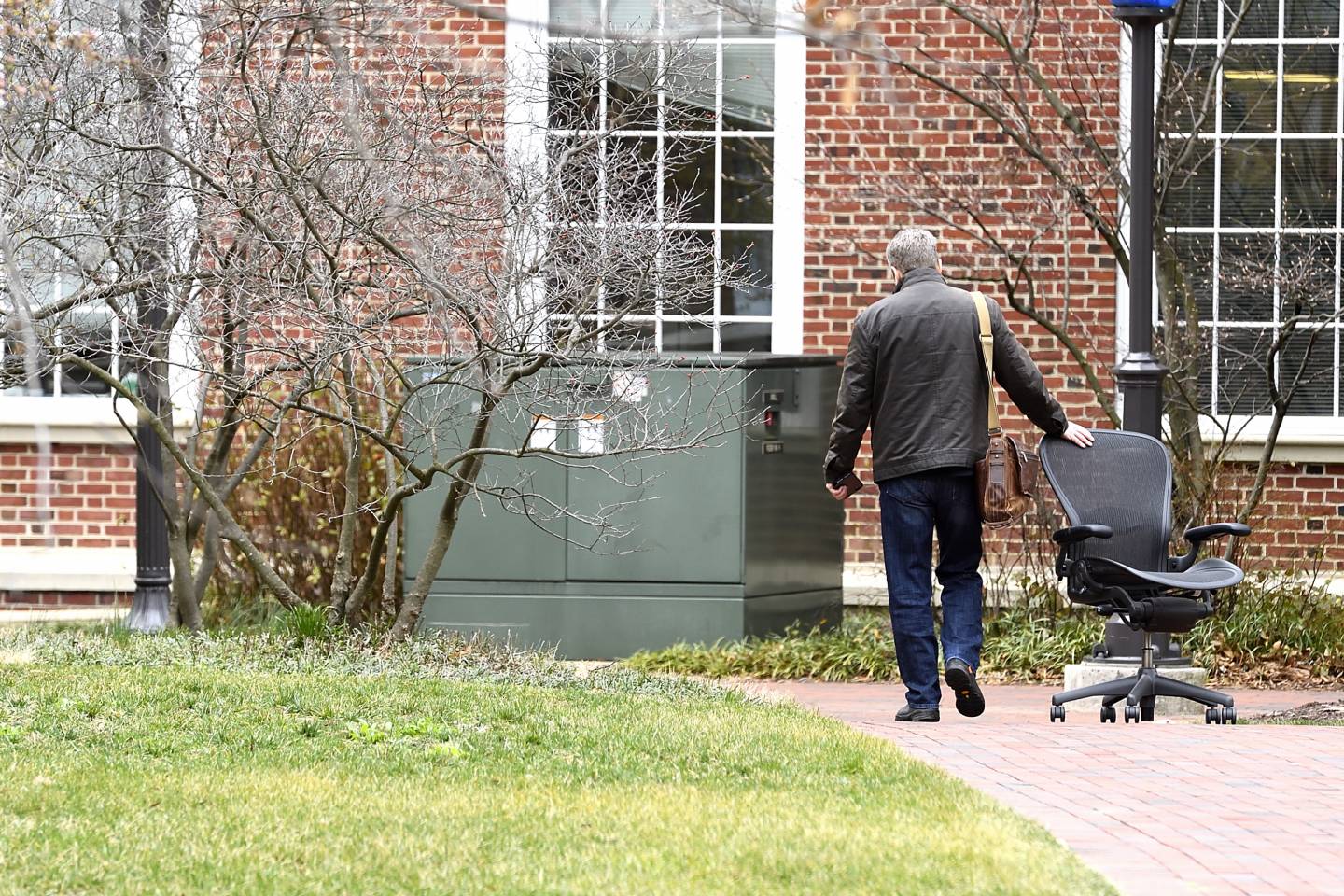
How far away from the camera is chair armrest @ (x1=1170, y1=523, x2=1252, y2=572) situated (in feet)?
23.7

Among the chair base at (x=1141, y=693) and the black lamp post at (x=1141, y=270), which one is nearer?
the chair base at (x=1141, y=693)

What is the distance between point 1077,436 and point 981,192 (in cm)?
358

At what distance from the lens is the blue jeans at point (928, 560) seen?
22.7 feet

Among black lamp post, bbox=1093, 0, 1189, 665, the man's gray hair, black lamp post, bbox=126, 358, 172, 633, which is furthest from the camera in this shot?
black lamp post, bbox=126, 358, 172, 633

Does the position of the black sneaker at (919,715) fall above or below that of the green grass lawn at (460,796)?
below

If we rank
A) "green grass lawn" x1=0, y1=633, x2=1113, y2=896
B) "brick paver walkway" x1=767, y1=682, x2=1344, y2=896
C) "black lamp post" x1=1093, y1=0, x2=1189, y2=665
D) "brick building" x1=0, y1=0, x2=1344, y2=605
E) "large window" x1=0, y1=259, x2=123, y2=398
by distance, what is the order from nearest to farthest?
1. "green grass lawn" x1=0, y1=633, x2=1113, y2=896
2. "brick paver walkway" x1=767, y1=682, x2=1344, y2=896
3. "large window" x1=0, y1=259, x2=123, y2=398
4. "black lamp post" x1=1093, y1=0, x2=1189, y2=665
5. "brick building" x1=0, y1=0, x2=1344, y2=605

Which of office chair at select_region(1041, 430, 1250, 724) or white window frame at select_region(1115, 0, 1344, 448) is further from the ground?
white window frame at select_region(1115, 0, 1344, 448)

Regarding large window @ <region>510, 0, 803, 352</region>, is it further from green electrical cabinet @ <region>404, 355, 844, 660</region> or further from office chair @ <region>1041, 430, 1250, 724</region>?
office chair @ <region>1041, 430, 1250, 724</region>

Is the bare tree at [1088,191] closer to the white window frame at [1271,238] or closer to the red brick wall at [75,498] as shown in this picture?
the white window frame at [1271,238]

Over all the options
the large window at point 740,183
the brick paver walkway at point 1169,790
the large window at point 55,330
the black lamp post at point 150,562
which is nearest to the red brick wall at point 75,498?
the large window at point 55,330

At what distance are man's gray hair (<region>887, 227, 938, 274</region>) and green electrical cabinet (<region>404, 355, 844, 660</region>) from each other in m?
2.26

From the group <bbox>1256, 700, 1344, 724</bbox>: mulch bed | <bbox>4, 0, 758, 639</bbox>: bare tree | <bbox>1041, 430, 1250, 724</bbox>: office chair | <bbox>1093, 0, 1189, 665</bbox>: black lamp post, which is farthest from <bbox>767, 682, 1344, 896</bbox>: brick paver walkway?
<bbox>4, 0, 758, 639</bbox>: bare tree

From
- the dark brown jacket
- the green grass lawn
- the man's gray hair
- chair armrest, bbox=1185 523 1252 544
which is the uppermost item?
the man's gray hair

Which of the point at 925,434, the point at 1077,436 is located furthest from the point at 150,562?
the point at 1077,436
